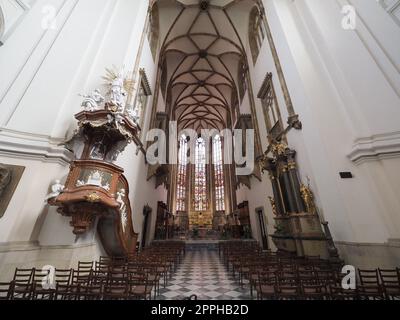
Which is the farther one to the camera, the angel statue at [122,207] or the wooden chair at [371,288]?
the angel statue at [122,207]

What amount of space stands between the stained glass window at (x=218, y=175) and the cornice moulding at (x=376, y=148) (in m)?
18.1

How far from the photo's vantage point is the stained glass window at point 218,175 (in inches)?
872

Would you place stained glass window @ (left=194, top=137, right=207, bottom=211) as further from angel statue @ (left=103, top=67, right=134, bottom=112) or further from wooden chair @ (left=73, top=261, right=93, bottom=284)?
wooden chair @ (left=73, top=261, right=93, bottom=284)

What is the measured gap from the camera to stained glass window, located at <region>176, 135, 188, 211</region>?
71.7 feet

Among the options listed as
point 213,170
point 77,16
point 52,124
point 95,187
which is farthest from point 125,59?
point 213,170

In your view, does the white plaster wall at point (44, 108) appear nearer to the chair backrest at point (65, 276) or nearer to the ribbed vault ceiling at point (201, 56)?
the chair backrest at point (65, 276)

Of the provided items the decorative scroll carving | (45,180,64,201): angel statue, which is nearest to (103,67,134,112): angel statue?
the decorative scroll carving

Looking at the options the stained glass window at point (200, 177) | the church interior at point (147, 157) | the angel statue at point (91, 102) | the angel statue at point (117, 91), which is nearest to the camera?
the church interior at point (147, 157)

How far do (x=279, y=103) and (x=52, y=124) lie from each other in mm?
7993

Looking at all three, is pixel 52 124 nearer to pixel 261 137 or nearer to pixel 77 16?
pixel 77 16

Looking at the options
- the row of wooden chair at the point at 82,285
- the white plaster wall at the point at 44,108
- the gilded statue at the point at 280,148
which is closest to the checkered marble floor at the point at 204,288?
the row of wooden chair at the point at 82,285

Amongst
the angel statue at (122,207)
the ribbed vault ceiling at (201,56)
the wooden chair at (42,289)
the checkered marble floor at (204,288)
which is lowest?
the checkered marble floor at (204,288)

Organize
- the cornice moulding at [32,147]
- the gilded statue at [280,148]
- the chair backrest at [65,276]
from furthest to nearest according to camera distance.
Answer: the gilded statue at [280,148]
the cornice moulding at [32,147]
the chair backrest at [65,276]

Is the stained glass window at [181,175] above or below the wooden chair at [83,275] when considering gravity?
above
